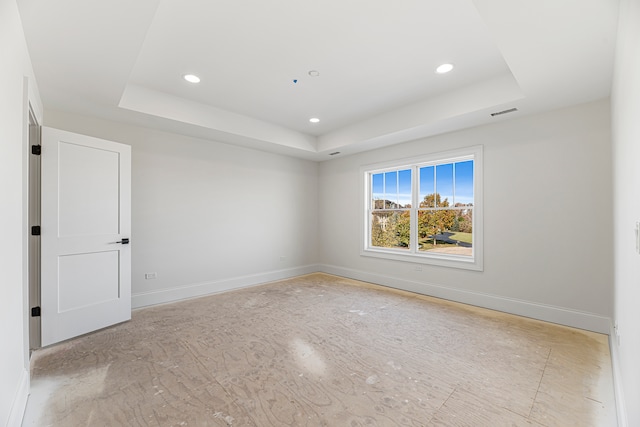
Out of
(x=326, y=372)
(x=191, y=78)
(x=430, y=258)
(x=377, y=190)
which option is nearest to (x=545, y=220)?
(x=430, y=258)

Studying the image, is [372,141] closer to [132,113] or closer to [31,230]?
[132,113]

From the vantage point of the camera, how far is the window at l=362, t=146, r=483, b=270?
427 centimetres

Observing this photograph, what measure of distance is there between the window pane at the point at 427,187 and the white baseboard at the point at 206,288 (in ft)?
9.43

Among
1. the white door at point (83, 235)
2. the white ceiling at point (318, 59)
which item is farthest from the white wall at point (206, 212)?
the white door at point (83, 235)

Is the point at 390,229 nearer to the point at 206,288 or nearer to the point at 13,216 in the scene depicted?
the point at 206,288

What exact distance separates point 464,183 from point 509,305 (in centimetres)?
183

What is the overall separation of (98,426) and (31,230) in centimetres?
214

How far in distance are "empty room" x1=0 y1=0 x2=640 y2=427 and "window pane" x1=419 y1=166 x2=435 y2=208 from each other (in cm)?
4

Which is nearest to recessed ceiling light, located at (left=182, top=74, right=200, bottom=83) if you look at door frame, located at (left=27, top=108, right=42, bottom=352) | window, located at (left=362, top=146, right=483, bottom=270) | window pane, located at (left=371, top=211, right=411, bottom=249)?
door frame, located at (left=27, top=108, right=42, bottom=352)

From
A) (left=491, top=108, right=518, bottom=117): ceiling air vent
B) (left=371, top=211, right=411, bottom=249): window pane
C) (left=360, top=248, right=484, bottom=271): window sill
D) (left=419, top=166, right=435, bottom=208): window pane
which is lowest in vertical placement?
(left=360, top=248, right=484, bottom=271): window sill

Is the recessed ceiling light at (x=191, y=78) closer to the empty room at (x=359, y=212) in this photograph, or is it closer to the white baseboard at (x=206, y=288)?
the empty room at (x=359, y=212)

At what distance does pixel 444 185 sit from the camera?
4652 millimetres

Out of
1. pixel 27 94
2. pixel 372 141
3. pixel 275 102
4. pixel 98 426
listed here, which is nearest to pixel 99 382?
pixel 98 426

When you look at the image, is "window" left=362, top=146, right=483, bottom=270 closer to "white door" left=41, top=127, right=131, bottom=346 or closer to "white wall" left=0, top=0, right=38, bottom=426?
"white door" left=41, top=127, right=131, bottom=346
